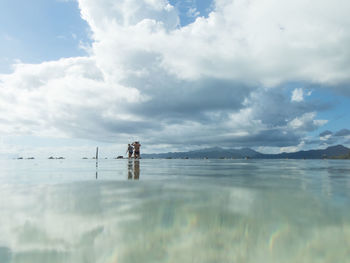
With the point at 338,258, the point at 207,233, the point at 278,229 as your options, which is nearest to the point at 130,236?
the point at 207,233

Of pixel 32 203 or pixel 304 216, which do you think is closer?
pixel 304 216

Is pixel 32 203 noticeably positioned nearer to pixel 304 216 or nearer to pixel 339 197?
pixel 304 216

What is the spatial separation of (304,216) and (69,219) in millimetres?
12285

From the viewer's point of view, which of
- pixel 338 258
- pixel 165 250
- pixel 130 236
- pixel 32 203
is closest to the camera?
pixel 338 258

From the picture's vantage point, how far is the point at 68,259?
701 centimetres

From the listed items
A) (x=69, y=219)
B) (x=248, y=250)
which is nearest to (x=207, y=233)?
(x=248, y=250)

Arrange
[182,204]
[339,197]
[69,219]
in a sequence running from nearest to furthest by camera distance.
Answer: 1. [69,219]
2. [182,204]
3. [339,197]

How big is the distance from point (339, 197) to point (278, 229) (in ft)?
35.2

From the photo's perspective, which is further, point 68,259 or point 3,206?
point 3,206

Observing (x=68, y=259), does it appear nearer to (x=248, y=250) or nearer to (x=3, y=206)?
(x=248, y=250)

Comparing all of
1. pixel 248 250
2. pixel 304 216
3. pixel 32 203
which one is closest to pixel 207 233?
pixel 248 250

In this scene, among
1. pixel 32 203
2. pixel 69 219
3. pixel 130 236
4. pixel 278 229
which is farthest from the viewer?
pixel 32 203

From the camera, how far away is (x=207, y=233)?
8.95 m

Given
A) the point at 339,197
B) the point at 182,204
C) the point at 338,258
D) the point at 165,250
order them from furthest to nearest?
the point at 339,197
the point at 182,204
the point at 165,250
the point at 338,258
